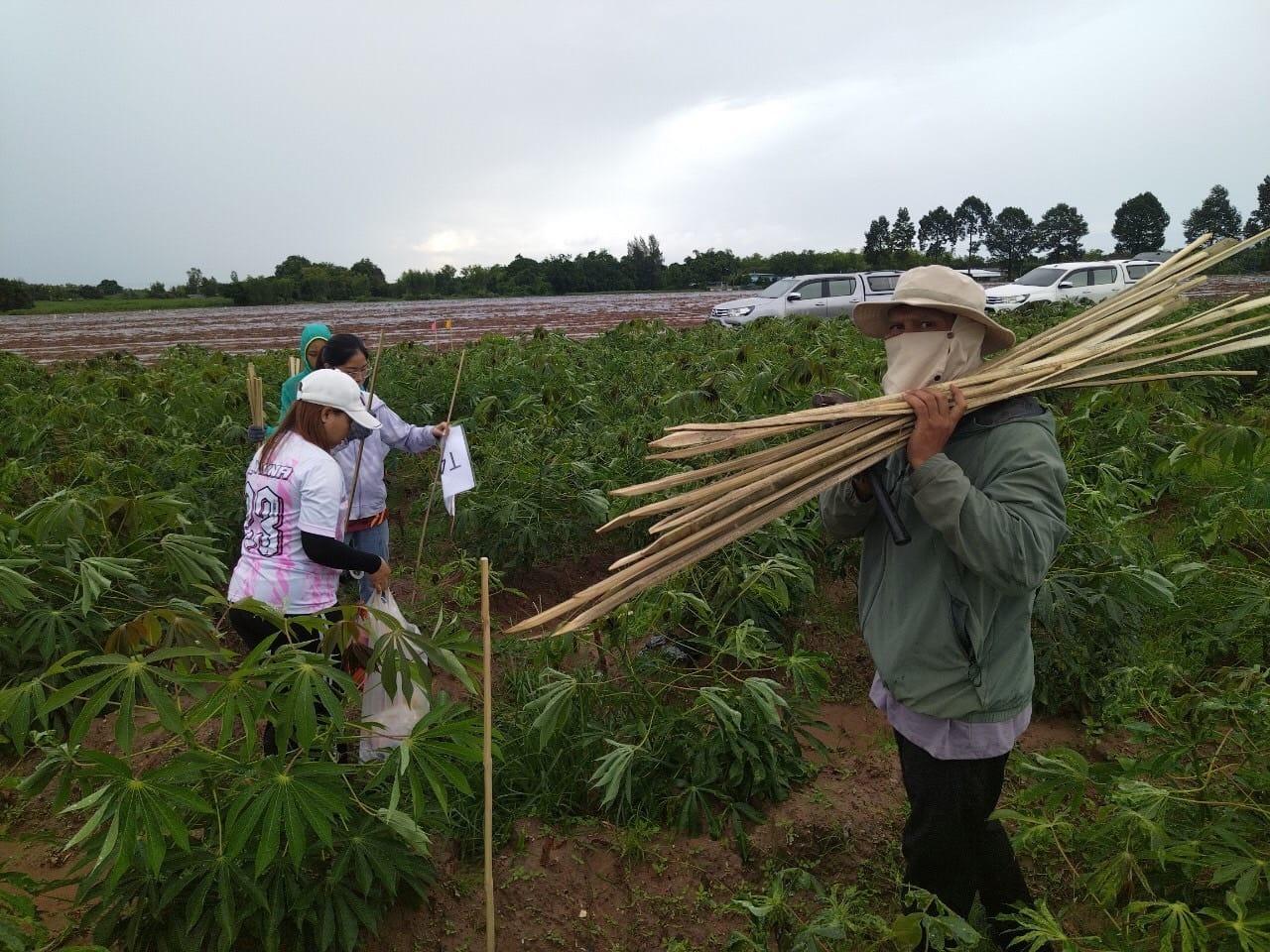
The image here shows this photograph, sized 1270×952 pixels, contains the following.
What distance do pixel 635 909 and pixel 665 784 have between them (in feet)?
1.17

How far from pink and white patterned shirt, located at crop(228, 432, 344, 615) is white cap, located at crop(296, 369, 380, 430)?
126 mm

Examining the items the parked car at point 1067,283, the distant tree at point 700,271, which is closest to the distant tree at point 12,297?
the distant tree at point 700,271

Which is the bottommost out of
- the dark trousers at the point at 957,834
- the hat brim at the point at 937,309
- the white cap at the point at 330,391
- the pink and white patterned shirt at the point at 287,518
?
the dark trousers at the point at 957,834

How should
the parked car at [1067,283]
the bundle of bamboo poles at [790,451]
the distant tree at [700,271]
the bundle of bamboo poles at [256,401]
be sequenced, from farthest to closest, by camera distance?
the distant tree at [700,271] < the parked car at [1067,283] < the bundle of bamboo poles at [256,401] < the bundle of bamboo poles at [790,451]

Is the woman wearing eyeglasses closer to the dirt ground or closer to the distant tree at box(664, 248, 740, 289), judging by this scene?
the dirt ground

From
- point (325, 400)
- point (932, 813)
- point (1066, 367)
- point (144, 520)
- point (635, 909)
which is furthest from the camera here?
point (144, 520)

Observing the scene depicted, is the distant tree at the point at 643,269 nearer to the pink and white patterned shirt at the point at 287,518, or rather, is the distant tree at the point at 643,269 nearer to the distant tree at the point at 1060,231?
the distant tree at the point at 1060,231

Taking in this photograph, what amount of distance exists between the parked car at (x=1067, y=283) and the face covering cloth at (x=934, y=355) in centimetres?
1272

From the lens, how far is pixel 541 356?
611 centimetres

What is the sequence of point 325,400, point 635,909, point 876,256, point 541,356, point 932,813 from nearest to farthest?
point 932,813 → point 635,909 → point 325,400 → point 541,356 → point 876,256

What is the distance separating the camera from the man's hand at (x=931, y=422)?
1.37 m

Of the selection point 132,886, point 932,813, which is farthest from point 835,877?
point 132,886

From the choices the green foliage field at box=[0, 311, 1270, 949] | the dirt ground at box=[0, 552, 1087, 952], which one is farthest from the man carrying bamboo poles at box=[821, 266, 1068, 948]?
the dirt ground at box=[0, 552, 1087, 952]

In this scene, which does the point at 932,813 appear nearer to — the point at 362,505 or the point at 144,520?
the point at 362,505
